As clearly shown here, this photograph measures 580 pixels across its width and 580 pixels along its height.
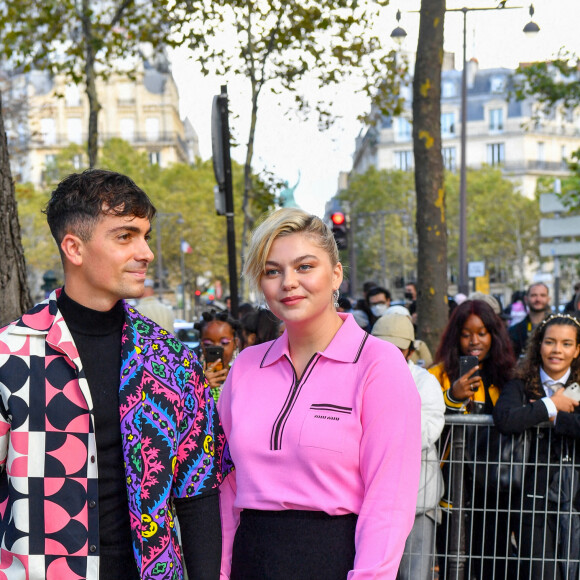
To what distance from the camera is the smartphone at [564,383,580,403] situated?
468 cm

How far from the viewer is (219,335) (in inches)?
264

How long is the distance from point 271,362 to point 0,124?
7.44 ft

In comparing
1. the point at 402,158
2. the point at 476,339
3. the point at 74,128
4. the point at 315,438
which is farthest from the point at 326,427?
the point at 74,128

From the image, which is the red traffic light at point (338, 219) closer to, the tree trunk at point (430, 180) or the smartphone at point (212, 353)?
the tree trunk at point (430, 180)

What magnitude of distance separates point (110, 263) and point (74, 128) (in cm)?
9847

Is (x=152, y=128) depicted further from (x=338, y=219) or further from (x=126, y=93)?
(x=338, y=219)

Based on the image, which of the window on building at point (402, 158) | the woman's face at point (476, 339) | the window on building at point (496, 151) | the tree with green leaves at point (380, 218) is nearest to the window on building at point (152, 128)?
the window on building at point (402, 158)

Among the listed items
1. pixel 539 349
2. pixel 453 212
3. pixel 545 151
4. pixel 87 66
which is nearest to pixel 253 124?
pixel 87 66

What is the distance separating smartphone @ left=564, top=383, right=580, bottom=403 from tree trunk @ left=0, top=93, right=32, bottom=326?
2709 millimetres

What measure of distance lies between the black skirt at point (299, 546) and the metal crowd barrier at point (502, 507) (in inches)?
67.9

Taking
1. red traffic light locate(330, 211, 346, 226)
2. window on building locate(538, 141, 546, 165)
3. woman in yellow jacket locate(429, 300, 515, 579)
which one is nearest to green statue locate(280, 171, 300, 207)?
red traffic light locate(330, 211, 346, 226)

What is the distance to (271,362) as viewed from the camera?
2936 millimetres

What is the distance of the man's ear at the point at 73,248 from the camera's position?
8.73 feet

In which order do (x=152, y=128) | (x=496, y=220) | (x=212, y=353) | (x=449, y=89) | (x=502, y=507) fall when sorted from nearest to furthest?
(x=502, y=507) → (x=212, y=353) → (x=496, y=220) → (x=449, y=89) → (x=152, y=128)
